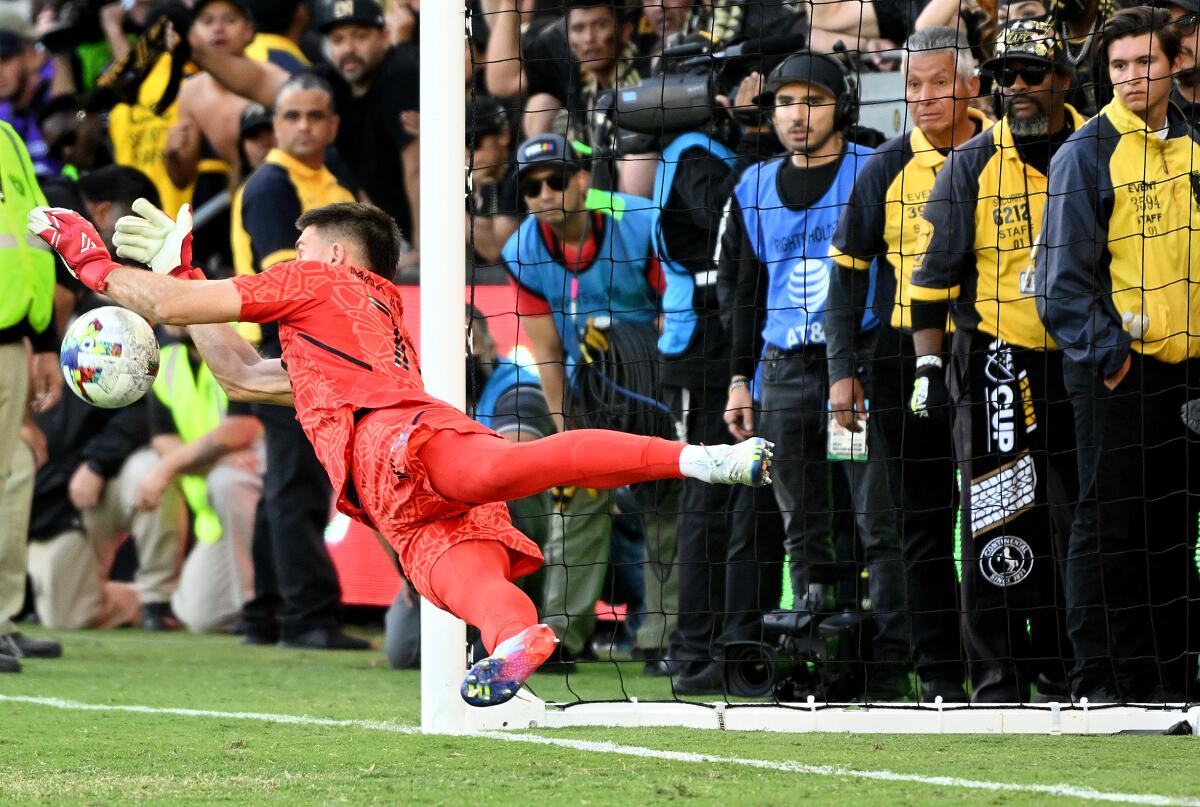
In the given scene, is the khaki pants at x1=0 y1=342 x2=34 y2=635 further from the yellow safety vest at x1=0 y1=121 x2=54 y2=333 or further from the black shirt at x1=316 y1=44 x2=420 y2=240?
the black shirt at x1=316 y1=44 x2=420 y2=240

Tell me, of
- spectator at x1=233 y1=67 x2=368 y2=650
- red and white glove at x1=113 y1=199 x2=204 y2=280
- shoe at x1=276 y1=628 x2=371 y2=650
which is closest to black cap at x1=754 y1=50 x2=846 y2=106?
red and white glove at x1=113 y1=199 x2=204 y2=280

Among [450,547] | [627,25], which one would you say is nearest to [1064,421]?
[450,547]

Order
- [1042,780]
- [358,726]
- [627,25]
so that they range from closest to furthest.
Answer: [1042,780] < [358,726] < [627,25]

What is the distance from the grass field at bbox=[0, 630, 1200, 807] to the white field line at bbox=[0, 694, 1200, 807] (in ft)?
0.04

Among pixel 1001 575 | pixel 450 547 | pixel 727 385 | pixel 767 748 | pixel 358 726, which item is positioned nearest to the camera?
pixel 450 547

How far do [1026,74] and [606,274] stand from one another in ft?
7.68

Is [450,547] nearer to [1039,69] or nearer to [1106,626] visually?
[1106,626]

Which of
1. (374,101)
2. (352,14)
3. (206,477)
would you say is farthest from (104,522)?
(352,14)

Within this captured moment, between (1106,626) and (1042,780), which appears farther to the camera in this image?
(1106,626)

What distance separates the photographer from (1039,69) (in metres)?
6.48

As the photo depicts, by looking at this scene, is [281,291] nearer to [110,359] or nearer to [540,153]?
[110,359]

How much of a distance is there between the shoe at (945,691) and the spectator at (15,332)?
4.18 m

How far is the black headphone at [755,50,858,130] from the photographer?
23.1 feet

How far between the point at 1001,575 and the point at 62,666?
455 cm
